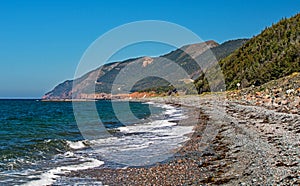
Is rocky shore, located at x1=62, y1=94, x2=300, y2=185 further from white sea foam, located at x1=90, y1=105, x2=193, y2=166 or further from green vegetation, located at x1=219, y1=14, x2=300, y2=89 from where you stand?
green vegetation, located at x1=219, y1=14, x2=300, y2=89

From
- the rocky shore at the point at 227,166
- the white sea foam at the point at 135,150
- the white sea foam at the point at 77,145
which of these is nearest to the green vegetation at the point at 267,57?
the white sea foam at the point at 135,150

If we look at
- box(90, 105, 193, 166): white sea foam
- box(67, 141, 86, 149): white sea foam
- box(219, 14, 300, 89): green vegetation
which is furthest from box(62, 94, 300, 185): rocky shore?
box(219, 14, 300, 89): green vegetation

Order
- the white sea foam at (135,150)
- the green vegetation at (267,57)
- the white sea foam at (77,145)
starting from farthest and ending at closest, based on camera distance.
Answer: the green vegetation at (267,57) → the white sea foam at (77,145) → the white sea foam at (135,150)

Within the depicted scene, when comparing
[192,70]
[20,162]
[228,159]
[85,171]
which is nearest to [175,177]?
[228,159]

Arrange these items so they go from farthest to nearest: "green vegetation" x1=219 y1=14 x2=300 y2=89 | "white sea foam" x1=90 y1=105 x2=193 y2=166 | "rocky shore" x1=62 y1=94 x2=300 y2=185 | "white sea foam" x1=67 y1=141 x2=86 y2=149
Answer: "green vegetation" x1=219 y1=14 x2=300 y2=89
"white sea foam" x1=67 y1=141 x2=86 y2=149
"white sea foam" x1=90 y1=105 x2=193 y2=166
"rocky shore" x1=62 y1=94 x2=300 y2=185

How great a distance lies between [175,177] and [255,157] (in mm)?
3234

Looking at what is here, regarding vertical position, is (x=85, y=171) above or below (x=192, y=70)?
below

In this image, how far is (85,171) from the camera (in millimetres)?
12359

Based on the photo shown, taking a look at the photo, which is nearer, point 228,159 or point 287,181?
point 287,181

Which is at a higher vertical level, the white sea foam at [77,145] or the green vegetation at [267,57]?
the green vegetation at [267,57]

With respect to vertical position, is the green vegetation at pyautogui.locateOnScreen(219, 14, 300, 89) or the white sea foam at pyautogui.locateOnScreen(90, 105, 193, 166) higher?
the green vegetation at pyautogui.locateOnScreen(219, 14, 300, 89)

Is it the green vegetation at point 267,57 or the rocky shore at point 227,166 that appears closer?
the rocky shore at point 227,166

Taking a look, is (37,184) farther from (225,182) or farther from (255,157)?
(255,157)

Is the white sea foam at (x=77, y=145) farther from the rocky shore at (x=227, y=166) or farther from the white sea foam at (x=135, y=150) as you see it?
the rocky shore at (x=227, y=166)
